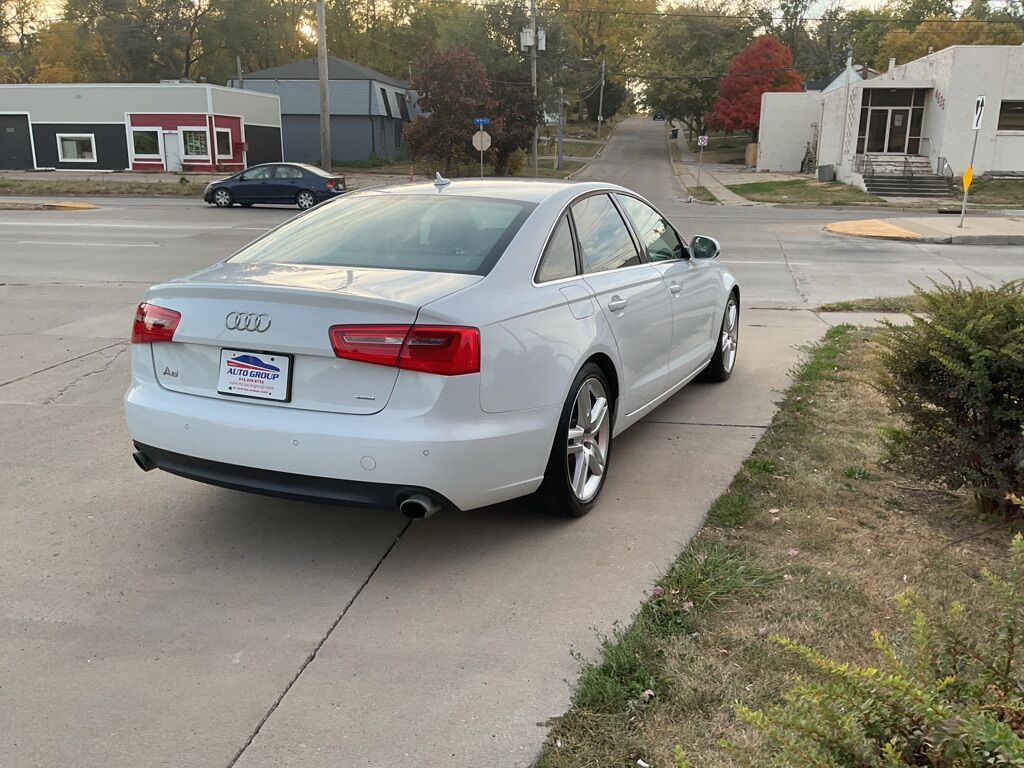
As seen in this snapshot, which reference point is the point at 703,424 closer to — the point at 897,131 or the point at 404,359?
the point at 404,359

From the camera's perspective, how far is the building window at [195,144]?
42041 millimetres

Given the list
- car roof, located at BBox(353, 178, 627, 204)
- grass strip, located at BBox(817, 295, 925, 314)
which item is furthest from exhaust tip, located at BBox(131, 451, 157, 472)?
grass strip, located at BBox(817, 295, 925, 314)

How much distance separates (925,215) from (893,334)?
2570cm

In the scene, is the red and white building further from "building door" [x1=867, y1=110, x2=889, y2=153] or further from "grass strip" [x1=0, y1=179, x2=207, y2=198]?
"building door" [x1=867, y1=110, x2=889, y2=153]

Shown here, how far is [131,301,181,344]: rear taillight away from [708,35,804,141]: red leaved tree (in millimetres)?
62178

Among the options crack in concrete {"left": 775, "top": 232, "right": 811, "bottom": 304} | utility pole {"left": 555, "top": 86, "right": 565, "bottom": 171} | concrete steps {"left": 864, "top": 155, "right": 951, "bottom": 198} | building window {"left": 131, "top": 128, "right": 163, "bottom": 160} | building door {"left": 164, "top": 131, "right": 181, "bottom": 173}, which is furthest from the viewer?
utility pole {"left": 555, "top": 86, "right": 565, "bottom": 171}

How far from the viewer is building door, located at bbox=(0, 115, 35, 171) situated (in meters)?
44.0

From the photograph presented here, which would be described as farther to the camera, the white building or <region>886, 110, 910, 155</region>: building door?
<region>886, 110, 910, 155</region>: building door

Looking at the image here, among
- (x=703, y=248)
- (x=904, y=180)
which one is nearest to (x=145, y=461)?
(x=703, y=248)

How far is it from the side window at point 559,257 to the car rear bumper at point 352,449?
742mm

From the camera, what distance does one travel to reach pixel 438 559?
12.9ft

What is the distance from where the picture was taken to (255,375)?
145 inches

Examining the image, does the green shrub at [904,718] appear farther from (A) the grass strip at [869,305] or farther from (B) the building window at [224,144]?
(B) the building window at [224,144]

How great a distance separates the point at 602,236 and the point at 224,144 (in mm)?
42280
